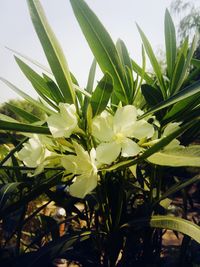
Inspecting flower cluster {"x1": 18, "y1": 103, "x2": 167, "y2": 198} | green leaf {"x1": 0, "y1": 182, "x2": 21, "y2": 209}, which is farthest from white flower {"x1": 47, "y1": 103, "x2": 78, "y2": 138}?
green leaf {"x1": 0, "y1": 182, "x2": 21, "y2": 209}

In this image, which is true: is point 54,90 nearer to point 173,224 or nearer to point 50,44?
point 50,44

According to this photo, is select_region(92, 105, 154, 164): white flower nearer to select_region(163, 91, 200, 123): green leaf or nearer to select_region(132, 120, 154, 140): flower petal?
select_region(132, 120, 154, 140): flower petal

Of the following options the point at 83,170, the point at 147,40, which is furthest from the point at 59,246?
the point at 147,40

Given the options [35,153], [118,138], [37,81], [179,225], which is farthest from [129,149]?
[37,81]

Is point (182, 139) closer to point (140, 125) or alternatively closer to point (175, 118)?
point (175, 118)

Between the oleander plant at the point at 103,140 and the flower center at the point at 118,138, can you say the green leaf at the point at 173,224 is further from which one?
the flower center at the point at 118,138
